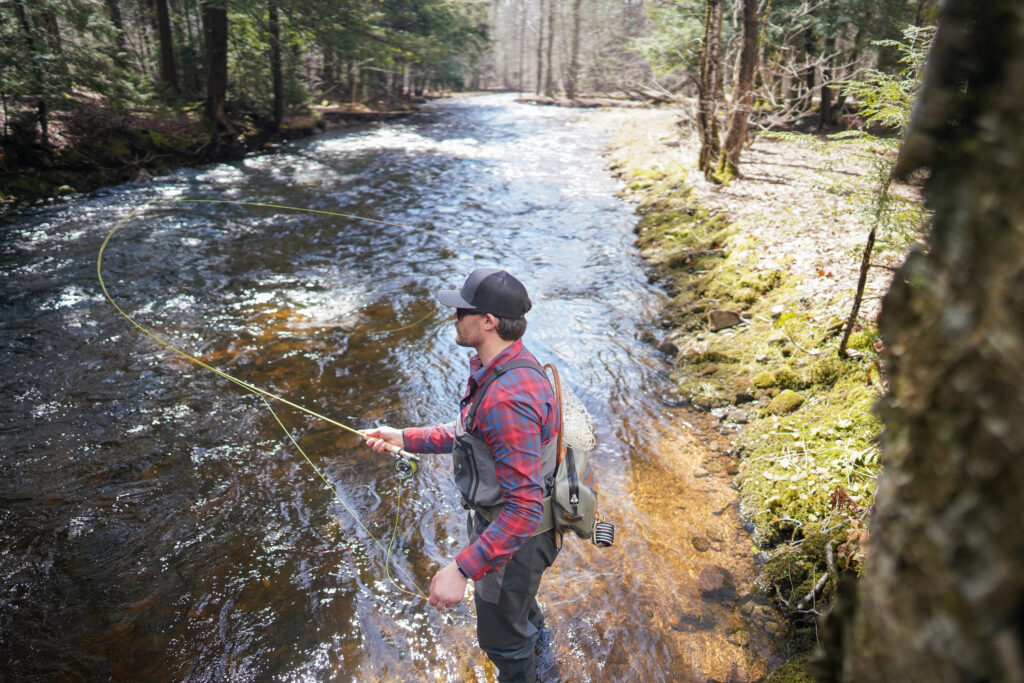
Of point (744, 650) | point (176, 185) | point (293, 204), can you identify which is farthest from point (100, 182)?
point (744, 650)

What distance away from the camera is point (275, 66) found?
1903cm

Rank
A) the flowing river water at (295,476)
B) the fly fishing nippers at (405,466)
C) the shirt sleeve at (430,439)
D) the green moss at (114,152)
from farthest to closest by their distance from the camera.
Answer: the green moss at (114,152), the flowing river water at (295,476), the fly fishing nippers at (405,466), the shirt sleeve at (430,439)

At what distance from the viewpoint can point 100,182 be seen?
13023mm

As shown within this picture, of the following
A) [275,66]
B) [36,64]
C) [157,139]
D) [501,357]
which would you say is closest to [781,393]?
[501,357]

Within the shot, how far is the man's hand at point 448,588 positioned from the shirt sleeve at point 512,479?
0.21 feet

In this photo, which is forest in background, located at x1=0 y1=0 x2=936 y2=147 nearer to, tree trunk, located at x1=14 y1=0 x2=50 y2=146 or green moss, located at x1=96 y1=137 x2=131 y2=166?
tree trunk, located at x1=14 y1=0 x2=50 y2=146

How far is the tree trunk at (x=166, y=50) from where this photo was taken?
58.5ft

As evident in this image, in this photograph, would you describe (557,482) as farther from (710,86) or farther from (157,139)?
(157,139)

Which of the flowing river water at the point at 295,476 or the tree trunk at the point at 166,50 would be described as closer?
the flowing river water at the point at 295,476

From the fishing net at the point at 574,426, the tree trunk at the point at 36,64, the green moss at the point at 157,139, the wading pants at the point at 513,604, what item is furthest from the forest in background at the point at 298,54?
the wading pants at the point at 513,604

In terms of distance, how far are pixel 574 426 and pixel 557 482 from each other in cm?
31

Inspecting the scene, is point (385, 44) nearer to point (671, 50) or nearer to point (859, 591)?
point (671, 50)

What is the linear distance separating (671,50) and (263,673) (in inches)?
804

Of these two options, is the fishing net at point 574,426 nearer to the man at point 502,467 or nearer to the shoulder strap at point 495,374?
the man at point 502,467
